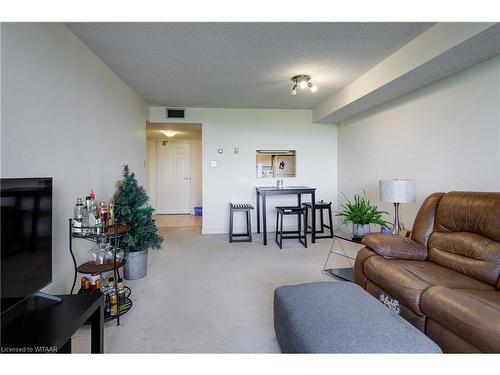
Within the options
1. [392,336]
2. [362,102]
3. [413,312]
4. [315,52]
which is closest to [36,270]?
[392,336]

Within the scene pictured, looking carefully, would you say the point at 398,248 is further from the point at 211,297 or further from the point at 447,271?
the point at 211,297

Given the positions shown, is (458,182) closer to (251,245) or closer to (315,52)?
(315,52)

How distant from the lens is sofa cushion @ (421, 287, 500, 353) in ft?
3.79

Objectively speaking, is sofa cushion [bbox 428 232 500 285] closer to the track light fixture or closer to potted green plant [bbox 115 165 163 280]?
the track light fixture

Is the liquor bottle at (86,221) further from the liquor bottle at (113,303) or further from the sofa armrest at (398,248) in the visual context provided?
the sofa armrest at (398,248)

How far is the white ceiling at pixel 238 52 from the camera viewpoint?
214 centimetres

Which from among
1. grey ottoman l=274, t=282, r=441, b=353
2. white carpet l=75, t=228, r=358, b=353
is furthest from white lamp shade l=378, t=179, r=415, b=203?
grey ottoman l=274, t=282, r=441, b=353

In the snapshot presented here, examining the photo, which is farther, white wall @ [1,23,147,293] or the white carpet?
the white carpet

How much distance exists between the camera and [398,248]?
210 centimetres

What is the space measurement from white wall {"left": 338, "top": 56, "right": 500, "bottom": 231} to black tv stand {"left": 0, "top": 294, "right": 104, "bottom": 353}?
3.07 metres

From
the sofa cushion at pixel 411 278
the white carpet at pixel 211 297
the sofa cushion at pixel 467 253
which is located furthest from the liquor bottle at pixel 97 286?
the sofa cushion at pixel 467 253

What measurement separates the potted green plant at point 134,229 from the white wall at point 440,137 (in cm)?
308

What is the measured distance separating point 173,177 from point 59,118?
201 inches

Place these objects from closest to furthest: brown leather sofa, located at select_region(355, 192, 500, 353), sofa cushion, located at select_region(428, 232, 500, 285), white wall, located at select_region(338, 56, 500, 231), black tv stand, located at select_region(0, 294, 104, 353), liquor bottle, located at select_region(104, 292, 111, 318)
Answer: black tv stand, located at select_region(0, 294, 104, 353), brown leather sofa, located at select_region(355, 192, 500, 353), sofa cushion, located at select_region(428, 232, 500, 285), liquor bottle, located at select_region(104, 292, 111, 318), white wall, located at select_region(338, 56, 500, 231)
